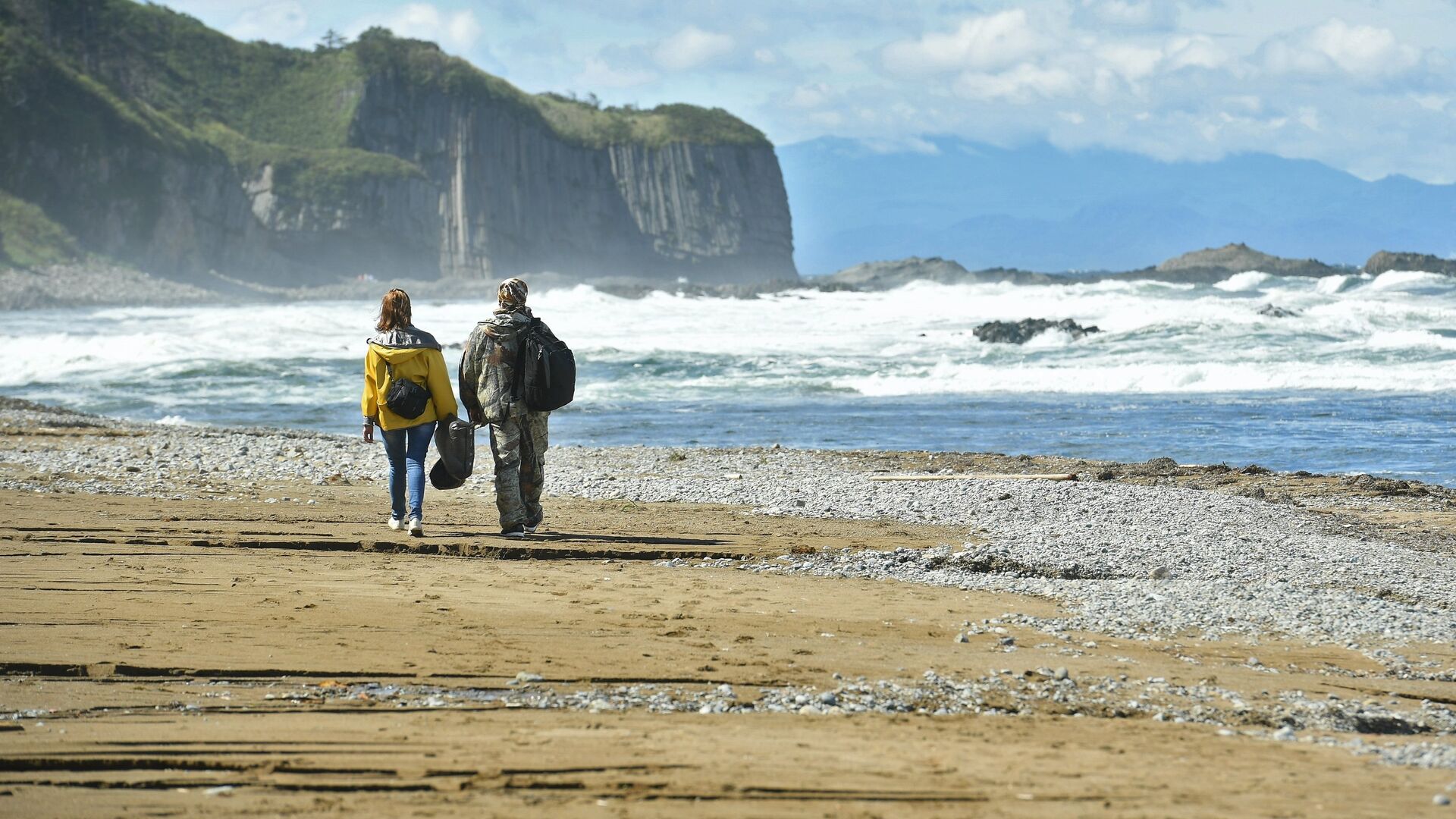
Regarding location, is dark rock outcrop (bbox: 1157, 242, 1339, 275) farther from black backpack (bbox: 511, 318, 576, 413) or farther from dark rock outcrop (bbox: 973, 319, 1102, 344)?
black backpack (bbox: 511, 318, 576, 413)

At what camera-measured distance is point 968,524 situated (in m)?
10.6

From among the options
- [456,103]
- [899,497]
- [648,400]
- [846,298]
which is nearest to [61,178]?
[456,103]

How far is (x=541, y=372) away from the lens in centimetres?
877

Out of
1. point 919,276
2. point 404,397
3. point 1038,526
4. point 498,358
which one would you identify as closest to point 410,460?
point 404,397

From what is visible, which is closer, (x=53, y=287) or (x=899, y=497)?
(x=899, y=497)

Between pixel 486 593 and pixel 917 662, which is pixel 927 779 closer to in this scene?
pixel 917 662

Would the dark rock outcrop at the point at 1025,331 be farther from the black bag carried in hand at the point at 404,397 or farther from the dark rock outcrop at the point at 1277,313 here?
the black bag carried in hand at the point at 404,397

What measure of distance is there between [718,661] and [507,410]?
338 cm

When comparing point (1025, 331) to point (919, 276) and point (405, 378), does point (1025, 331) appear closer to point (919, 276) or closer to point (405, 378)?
point (405, 378)

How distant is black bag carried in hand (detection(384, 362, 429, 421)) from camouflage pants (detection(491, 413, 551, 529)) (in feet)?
1.59

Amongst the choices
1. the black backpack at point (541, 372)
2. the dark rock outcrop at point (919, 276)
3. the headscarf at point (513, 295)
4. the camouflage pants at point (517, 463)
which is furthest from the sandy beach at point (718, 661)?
the dark rock outcrop at point (919, 276)

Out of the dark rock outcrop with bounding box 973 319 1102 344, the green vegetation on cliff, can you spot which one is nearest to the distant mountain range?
the dark rock outcrop with bounding box 973 319 1102 344

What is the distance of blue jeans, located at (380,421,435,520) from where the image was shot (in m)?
8.83

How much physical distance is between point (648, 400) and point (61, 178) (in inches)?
3240
